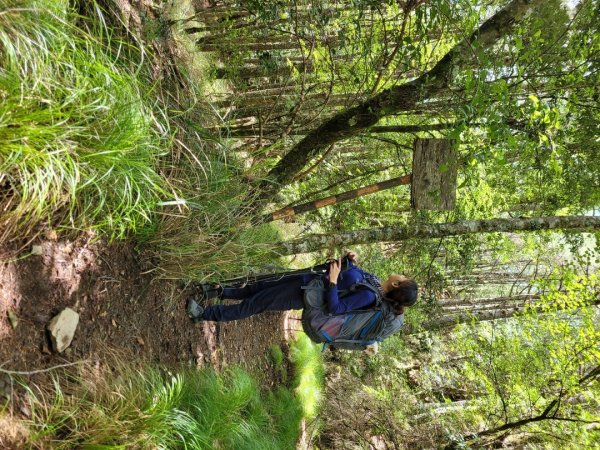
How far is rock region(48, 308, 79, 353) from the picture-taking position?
253 centimetres

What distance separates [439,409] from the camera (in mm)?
8102

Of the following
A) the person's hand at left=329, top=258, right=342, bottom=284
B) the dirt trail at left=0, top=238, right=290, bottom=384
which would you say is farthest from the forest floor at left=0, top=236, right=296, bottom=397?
the person's hand at left=329, top=258, right=342, bottom=284

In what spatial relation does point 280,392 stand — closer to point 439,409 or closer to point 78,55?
point 439,409

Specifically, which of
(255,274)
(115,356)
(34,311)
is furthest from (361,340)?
(34,311)

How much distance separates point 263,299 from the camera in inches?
164

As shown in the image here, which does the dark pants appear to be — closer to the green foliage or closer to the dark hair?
the dark hair

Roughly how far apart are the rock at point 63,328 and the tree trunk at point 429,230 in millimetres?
2128

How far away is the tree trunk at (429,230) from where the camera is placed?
14.5 feet

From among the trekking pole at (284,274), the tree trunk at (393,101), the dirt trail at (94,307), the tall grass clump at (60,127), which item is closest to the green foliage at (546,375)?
the trekking pole at (284,274)

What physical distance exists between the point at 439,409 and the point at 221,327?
5.30 meters

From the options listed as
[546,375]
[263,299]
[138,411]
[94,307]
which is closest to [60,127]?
[94,307]

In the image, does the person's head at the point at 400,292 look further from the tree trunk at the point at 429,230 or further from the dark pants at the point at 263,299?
the dark pants at the point at 263,299

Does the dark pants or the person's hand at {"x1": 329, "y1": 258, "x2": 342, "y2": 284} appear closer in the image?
the person's hand at {"x1": 329, "y1": 258, "x2": 342, "y2": 284}

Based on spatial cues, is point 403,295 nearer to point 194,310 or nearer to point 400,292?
point 400,292
